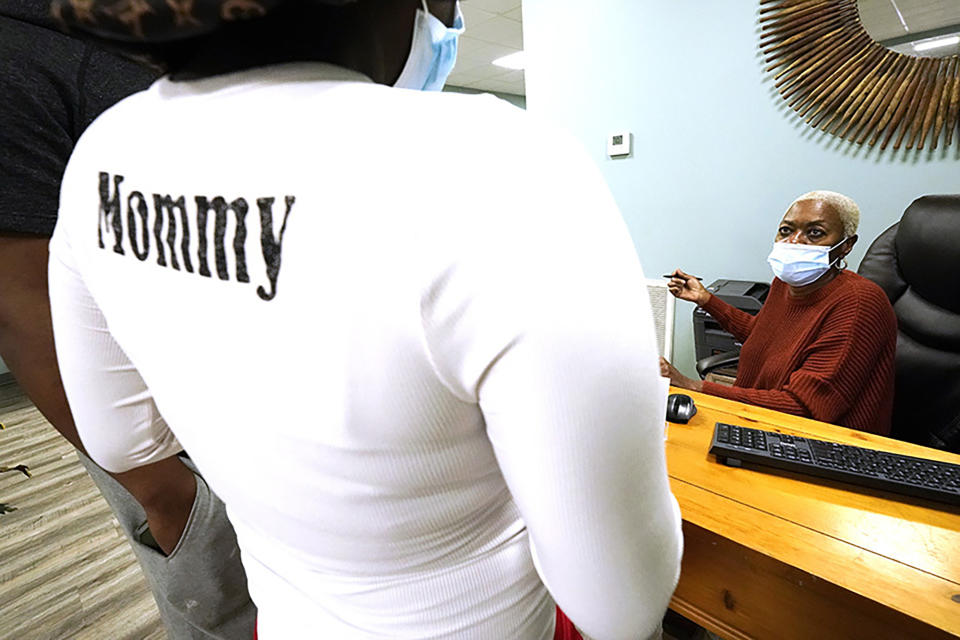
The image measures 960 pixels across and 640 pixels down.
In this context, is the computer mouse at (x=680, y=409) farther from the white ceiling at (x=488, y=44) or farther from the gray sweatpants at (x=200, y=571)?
the white ceiling at (x=488, y=44)

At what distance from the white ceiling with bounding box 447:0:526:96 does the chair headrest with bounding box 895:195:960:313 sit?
275cm

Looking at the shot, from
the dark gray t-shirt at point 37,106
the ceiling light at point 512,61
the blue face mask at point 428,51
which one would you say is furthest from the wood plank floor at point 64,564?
the ceiling light at point 512,61

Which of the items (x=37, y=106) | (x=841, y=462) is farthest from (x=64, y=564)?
(x=841, y=462)

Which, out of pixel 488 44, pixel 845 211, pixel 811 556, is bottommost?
pixel 811 556

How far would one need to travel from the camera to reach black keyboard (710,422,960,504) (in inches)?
31.2

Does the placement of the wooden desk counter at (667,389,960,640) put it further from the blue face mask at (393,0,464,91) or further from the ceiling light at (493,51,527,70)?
the ceiling light at (493,51,527,70)

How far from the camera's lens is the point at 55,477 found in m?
2.63

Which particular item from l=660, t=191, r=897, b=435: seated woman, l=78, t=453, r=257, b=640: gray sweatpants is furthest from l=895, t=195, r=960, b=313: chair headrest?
l=78, t=453, r=257, b=640: gray sweatpants

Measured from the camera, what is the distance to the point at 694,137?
2.28 meters

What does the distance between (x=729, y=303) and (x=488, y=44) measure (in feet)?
12.0

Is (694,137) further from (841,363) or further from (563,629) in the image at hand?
(563,629)

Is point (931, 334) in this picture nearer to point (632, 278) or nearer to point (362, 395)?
point (632, 278)

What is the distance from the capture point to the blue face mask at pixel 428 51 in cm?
38

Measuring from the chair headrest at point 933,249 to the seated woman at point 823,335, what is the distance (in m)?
0.19
